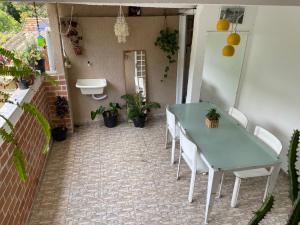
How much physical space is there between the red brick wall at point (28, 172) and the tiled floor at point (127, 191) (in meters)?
0.20

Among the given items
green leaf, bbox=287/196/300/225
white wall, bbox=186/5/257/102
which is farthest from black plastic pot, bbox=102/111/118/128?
green leaf, bbox=287/196/300/225

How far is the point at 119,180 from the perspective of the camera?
10.4ft

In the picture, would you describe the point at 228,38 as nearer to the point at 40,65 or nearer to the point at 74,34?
the point at 74,34

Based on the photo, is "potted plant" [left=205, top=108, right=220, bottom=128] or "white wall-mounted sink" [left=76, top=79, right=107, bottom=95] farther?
"white wall-mounted sink" [left=76, top=79, right=107, bottom=95]

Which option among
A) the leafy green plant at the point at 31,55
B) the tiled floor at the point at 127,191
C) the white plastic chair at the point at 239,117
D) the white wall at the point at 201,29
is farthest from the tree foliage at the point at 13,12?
the white plastic chair at the point at 239,117

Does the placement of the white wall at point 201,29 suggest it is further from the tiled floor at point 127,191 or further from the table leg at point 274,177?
the table leg at point 274,177

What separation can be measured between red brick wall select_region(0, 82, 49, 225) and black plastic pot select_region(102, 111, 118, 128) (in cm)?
118

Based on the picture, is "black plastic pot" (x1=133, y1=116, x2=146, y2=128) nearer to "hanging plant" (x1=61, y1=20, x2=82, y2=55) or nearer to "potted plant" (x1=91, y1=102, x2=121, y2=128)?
"potted plant" (x1=91, y1=102, x2=121, y2=128)

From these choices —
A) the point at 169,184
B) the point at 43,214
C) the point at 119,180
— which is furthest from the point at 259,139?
the point at 43,214

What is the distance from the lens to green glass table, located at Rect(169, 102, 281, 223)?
7.59 feet

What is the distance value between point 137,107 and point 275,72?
2.31 meters

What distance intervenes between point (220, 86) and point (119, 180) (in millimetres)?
2605

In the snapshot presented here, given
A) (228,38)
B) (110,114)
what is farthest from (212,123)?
(110,114)

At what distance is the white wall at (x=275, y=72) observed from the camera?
3.04 metres
